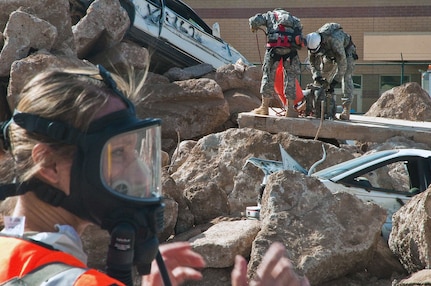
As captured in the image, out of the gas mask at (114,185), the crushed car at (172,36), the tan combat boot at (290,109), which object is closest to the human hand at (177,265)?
the gas mask at (114,185)

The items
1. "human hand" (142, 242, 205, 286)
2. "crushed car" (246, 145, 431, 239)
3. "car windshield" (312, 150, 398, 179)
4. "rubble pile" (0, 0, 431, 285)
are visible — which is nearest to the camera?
"human hand" (142, 242, 205, 286)

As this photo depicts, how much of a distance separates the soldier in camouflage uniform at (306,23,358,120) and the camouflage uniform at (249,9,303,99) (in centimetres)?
28

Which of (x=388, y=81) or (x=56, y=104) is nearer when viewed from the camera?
(x=56, y=104)

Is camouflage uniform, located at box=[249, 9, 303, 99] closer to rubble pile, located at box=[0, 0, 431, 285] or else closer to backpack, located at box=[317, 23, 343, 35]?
backpack, located at box=[317, 23, 343, 35]

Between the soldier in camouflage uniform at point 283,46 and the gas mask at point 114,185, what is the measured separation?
10143 millimetres

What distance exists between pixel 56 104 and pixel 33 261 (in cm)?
35

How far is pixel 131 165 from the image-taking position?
75.0 inches

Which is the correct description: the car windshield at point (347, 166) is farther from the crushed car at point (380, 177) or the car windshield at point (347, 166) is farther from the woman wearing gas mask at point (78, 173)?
the woman wearing gas mask at point (78, 173)

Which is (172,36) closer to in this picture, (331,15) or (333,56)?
(333,56)

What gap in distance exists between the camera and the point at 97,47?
13664 mm

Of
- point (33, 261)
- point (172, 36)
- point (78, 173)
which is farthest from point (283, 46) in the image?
point (33, 261)

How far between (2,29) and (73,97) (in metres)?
11.4

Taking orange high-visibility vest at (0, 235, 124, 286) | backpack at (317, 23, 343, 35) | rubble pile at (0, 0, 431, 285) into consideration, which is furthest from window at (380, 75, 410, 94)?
orange high-visibility vest at (0, 235, 124, 286)

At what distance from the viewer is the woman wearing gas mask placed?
5.91 ft
